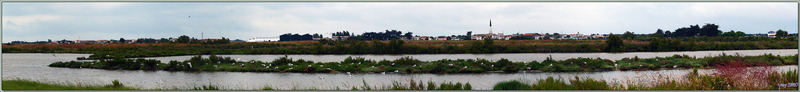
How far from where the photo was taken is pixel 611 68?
17.3m

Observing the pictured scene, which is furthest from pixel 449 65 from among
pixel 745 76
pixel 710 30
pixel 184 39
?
pixel 710 30

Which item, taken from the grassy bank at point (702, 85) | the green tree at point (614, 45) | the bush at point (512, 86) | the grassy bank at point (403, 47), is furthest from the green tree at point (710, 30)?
the bush at point (512, 86)

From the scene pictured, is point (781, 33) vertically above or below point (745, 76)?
above

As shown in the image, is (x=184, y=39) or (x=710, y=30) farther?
(x=710, y=30)

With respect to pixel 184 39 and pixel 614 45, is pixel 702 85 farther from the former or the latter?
pixel 184 39

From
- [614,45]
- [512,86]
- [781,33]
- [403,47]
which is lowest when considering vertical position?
[512,86]

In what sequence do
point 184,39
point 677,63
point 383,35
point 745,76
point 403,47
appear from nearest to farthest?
point 745,76 < point 677,63 < point 184,39 < point 403,47 < point 383,35

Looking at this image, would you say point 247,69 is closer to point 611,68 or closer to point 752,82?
point 611,68

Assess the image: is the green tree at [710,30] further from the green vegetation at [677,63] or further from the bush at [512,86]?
the bush at [512,86]

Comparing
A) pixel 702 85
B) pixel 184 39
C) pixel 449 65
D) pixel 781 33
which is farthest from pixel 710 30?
pixel 184 39

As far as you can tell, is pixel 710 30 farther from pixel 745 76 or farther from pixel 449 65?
pixel 745 76

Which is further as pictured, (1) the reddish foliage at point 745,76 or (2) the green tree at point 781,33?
(2) the green tree at point 781,33

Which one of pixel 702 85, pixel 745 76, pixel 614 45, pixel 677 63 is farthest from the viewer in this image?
pixel 614 45

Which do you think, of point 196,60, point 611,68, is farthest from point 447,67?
point 196,60
